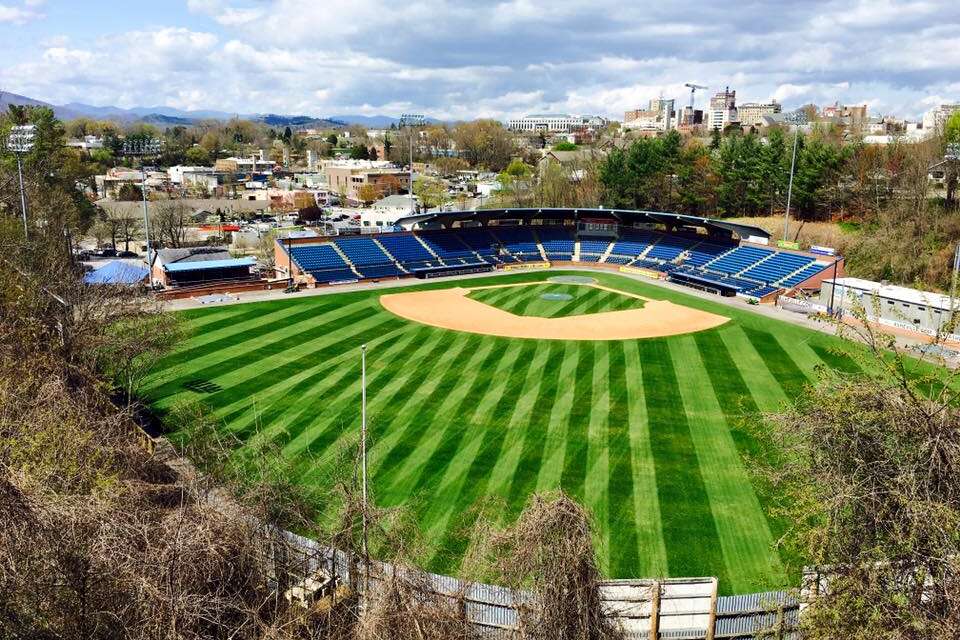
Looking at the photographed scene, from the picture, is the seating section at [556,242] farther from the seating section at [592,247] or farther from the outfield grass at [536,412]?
the outfield grass at [536,412]

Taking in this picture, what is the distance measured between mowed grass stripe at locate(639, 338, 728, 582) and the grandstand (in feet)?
88.5

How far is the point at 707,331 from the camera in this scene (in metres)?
46.6

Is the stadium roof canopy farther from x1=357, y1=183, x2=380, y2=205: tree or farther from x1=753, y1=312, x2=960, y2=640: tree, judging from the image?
x1=357, y1=183, x2=380, y2=205: tree

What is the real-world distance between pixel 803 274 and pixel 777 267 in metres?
2.84

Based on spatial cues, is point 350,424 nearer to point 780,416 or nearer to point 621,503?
point 621,503

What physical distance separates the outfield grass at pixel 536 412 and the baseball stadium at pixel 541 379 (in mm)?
109

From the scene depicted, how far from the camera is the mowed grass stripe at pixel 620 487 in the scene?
68.9 feet

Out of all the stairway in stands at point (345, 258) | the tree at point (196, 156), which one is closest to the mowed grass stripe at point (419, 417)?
the stairway in stands at point (345, 258)

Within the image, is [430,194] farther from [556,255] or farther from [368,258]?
[368,258]

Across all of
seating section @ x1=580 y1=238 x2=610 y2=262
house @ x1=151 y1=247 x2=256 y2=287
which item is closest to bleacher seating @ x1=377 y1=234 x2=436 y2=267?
house @ x1=151 y1=247 x2=256 y2=287

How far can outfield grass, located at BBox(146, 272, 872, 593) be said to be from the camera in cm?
2253

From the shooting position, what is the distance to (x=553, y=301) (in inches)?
2199

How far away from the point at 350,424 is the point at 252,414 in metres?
4.98

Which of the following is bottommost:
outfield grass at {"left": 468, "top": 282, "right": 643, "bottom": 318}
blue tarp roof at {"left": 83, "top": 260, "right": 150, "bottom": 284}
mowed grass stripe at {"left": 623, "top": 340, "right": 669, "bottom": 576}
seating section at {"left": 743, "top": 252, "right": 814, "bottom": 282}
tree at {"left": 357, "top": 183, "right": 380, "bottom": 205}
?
mowed grass stripe at {"left": 623, "top": 340, "right": 669, "bottom": 576}
